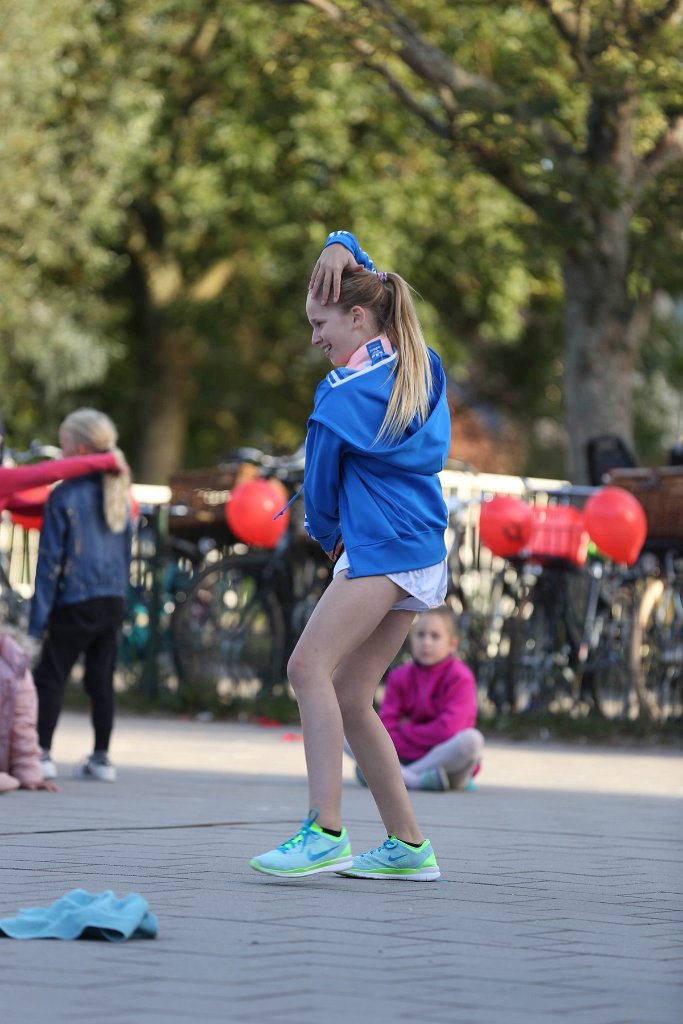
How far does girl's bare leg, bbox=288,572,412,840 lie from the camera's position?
4.91 meters

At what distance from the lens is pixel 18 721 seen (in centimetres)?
748

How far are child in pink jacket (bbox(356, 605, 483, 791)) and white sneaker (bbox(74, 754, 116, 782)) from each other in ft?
4.16

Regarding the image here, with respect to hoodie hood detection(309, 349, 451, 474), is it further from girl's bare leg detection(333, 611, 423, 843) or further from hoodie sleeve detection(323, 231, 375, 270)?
girl's bare leg detection(333, 611, 423, 843)

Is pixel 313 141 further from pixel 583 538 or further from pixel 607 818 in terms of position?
pixel 607 818

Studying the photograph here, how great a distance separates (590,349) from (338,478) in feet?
34.4

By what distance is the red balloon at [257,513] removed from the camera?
1173 cm

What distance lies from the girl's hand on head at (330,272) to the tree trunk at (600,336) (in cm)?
989

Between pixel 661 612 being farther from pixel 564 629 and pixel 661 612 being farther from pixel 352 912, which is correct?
pixel 352 912

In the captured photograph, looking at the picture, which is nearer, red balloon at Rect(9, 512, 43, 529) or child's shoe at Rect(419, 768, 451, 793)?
child's shoe at Rect(419, 768, 451, 793)

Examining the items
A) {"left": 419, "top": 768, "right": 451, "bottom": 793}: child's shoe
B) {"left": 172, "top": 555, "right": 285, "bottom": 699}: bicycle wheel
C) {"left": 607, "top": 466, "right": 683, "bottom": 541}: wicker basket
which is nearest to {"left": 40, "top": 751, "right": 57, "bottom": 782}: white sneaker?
{"left": 419, "top": 768, "right": 451, "bottom": 793}: child's shoe

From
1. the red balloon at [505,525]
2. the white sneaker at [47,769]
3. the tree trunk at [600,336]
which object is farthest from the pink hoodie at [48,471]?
the tree trunk at [600,336]

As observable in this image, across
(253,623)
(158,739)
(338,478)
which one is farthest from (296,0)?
(338,478)

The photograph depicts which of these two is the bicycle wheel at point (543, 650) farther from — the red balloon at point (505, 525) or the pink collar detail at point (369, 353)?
the pink collar detail at point (369, 353)

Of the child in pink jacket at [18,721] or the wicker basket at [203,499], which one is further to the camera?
the wicker basket at [203,499]
